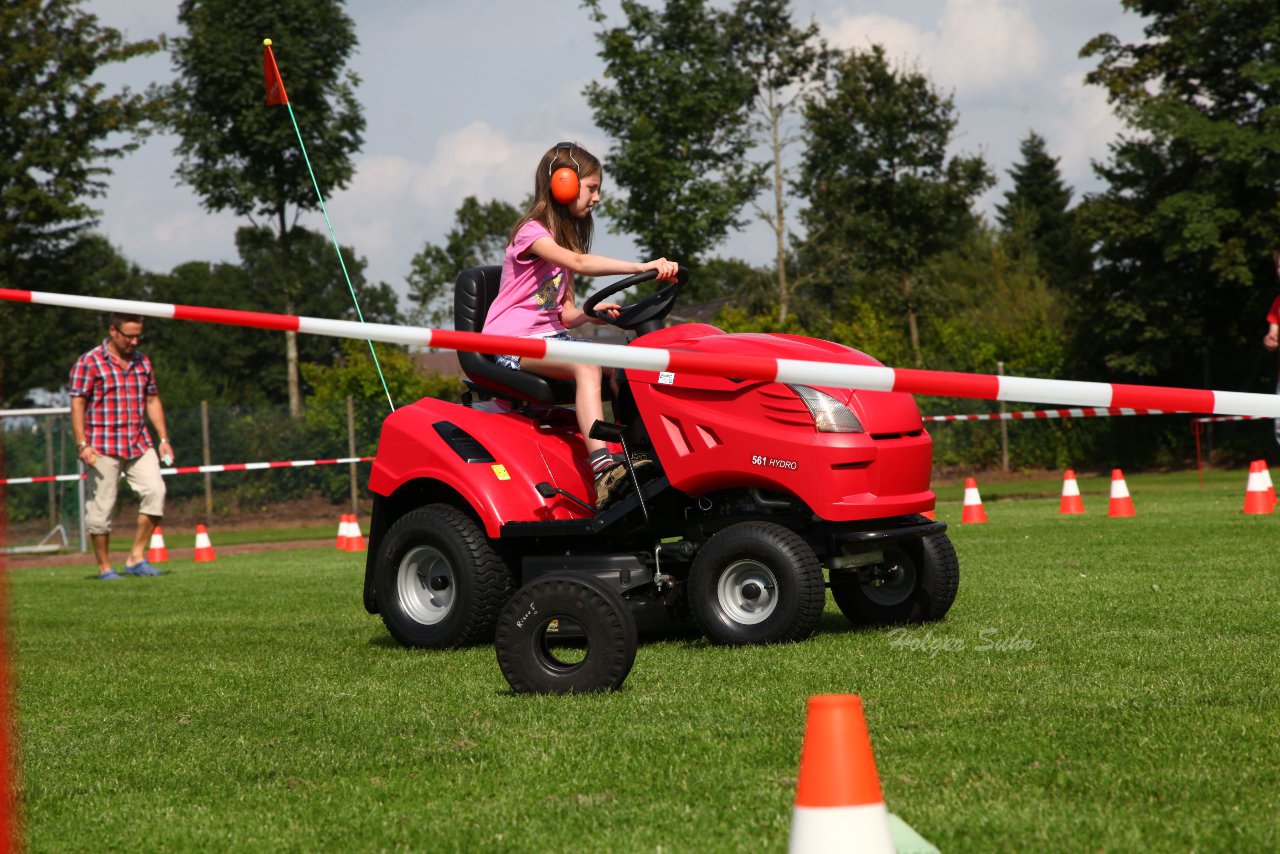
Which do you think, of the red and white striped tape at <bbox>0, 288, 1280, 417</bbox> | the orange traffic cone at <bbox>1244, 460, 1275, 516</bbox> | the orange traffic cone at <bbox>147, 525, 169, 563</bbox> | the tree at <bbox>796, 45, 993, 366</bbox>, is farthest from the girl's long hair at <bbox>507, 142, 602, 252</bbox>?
the tree at <bbox>796, 45, 993, 366</bbox>

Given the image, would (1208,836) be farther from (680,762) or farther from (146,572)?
(146,572)

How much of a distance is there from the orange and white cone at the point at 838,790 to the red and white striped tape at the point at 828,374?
1244mm

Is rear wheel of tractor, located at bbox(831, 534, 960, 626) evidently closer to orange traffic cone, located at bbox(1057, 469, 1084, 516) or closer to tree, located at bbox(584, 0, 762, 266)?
orange traffic cone, located at bbox(1057, 469, 1084, 516)

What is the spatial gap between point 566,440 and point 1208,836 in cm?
387

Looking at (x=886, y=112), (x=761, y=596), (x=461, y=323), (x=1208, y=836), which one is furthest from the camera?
(x=886, y=112)

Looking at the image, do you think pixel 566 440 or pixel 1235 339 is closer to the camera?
pixel 566 440

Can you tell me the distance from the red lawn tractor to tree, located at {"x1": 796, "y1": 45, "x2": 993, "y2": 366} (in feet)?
108

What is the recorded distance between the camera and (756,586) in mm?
5727

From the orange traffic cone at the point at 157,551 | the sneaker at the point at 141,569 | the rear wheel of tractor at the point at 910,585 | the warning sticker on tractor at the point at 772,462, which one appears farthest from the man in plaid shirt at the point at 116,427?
the warning sticker on tractor at the point at 772,462

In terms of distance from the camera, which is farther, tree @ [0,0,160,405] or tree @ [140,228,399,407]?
tree @ [140,228,399,407]

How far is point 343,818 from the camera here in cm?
333

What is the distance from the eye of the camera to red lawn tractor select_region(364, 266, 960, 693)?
17.8 ft

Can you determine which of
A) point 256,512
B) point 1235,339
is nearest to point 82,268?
point 256,512

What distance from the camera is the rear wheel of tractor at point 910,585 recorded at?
6.20 metres
